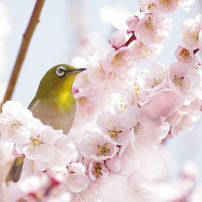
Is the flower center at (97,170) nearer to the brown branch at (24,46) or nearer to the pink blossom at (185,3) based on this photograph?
the brown branch at (24,46)

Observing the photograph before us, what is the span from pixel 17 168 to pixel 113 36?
4.24 feet

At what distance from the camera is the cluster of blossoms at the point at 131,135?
1.62 metres

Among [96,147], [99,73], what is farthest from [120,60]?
[96,147]

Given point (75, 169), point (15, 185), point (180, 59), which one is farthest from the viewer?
point (15, 185)

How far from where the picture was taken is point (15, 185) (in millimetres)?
2244

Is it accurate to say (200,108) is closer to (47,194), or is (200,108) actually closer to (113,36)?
(113,36)

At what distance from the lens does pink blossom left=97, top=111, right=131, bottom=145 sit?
182 centimetres

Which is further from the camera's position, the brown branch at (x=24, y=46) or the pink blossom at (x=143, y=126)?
the brown branch at (x=24, y=46)

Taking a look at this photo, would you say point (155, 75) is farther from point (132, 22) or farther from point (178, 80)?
point (132, 22)

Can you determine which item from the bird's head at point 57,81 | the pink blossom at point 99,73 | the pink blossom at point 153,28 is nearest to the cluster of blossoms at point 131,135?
the pink blossom at point 153,28

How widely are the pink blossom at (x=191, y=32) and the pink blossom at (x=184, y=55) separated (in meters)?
0.04

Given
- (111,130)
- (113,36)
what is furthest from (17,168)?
(113,36)

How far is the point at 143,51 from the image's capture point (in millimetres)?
2332

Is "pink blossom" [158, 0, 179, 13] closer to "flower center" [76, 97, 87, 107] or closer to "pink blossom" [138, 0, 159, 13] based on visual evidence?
Result: "pink blossom" [138, 0, 159, 13]
